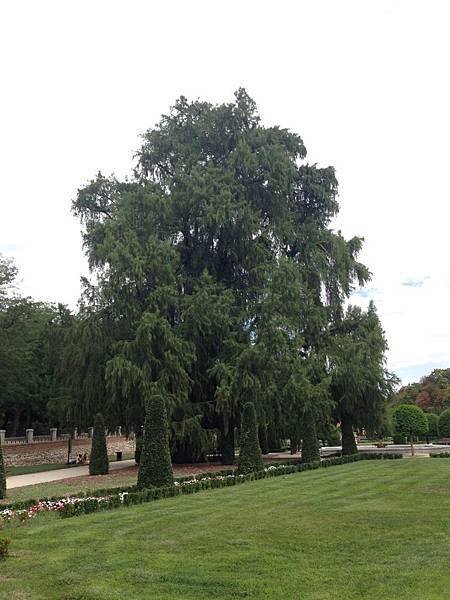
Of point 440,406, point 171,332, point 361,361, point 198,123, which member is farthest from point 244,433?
point 440,406

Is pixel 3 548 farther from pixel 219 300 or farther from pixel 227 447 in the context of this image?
pixel 227 447

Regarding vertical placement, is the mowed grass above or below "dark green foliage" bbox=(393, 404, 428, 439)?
below

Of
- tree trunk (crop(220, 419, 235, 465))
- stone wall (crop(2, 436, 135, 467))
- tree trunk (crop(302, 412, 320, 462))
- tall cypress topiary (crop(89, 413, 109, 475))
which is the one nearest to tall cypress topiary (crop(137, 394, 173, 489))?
tall cypress topiary (crop(89, 413, 109, 475))

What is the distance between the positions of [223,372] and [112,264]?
634 centimetres

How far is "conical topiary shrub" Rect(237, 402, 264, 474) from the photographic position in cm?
1925

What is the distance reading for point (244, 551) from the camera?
25.0ft

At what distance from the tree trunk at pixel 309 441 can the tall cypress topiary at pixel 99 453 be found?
26.5ft

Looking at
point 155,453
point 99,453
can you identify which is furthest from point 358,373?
point 155,453

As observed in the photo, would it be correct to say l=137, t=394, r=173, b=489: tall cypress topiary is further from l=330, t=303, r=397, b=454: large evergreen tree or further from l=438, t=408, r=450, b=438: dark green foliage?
l=438, t=408, r=450, b=438: dark green foliage

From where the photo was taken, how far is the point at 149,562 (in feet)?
23.5

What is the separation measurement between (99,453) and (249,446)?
704 cm

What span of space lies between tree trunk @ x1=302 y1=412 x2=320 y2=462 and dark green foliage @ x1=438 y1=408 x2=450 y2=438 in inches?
899

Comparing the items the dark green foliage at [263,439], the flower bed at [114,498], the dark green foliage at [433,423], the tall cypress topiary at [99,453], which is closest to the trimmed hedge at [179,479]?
the flower bed at [114,498]

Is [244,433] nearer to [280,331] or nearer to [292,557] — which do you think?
[280,331]
